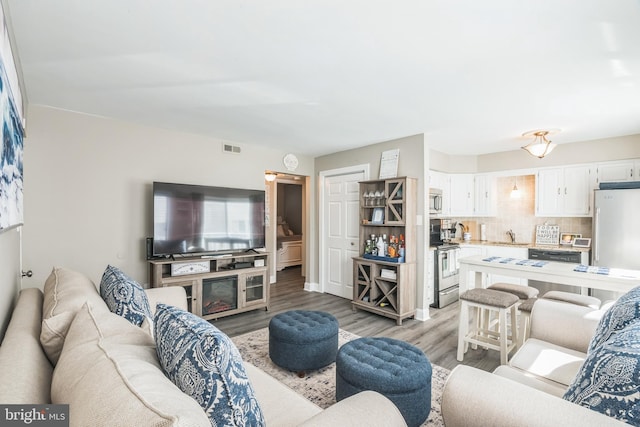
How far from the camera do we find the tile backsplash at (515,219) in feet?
16.4

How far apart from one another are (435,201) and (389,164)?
3.92 ft

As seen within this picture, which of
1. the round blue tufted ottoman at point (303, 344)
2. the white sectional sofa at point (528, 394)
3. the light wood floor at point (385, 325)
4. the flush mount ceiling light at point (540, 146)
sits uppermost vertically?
the flush mount ceiling light at point (540, 146)

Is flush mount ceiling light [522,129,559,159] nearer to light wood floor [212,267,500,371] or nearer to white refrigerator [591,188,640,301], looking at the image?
white refrigerator [591,188,640,301]

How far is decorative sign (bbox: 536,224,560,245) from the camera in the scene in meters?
4.84

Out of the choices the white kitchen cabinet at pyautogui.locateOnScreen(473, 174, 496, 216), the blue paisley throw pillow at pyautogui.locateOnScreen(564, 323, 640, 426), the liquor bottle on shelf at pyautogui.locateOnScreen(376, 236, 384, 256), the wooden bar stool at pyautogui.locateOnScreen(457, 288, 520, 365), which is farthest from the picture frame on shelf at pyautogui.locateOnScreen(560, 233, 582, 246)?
the blue paisley throw pillow at pyautogui.locateOnScreen(564, 323, 640, 426)

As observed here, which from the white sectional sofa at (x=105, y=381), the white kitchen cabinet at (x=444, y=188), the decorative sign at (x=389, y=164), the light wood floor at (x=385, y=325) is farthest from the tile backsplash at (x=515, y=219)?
the white sectional sofa at (x=105, y=381)

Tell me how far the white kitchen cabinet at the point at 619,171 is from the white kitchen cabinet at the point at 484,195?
56.7 inches

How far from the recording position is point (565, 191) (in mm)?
4578

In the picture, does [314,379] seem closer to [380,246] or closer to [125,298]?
[125,298]

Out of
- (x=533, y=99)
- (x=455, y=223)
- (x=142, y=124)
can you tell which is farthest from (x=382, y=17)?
(x=455, y=223)

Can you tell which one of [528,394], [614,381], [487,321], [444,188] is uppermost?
[444,188]

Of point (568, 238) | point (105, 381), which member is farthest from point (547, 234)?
point (105, 381)

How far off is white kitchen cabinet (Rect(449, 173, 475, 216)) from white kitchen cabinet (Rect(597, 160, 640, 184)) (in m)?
1.78

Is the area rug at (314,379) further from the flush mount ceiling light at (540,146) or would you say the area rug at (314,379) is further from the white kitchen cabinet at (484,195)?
the white kitchen cabinet at (484,195)
